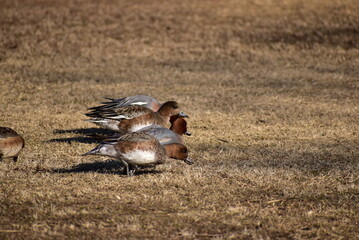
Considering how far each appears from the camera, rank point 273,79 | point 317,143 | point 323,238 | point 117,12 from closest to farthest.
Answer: point 323,238, point 317,143, point 273,79, point 117,12

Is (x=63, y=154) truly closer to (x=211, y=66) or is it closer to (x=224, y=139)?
(x=224, y=139)

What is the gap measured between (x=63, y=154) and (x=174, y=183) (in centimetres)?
244

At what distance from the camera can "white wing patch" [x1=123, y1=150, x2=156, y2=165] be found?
270 inches

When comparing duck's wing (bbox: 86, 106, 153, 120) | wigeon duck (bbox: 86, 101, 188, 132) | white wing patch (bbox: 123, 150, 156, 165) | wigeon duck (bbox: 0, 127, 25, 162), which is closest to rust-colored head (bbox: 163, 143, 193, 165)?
white wing patch (bbox: 123, 150, 156, 165)

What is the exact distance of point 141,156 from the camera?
22.5 feet

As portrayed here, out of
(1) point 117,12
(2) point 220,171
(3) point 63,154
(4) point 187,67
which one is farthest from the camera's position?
(1) point 117,12

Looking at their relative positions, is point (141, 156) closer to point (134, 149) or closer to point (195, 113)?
point (134, 149)

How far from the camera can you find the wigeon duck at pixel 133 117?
9.14 metres

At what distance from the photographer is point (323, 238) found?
5258 mm

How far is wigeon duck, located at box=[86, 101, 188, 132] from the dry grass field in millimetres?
605

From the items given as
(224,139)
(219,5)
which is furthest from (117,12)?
(224,139)

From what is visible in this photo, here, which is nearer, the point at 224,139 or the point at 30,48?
the point at 224,139

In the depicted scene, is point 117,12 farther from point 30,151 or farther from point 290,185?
point 290,185

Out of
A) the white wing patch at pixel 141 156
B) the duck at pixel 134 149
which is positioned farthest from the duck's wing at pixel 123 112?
the white wing patch at pixel 141 156
